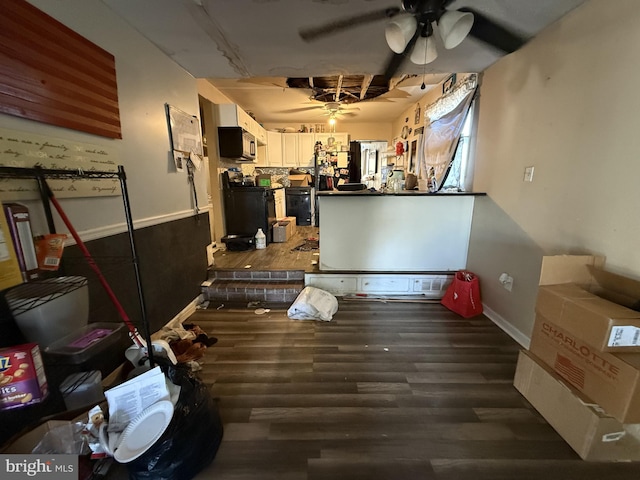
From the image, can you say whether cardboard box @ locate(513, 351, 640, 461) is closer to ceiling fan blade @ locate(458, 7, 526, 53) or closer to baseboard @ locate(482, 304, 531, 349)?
baseboard @ locate(482, 304, 531, 349)

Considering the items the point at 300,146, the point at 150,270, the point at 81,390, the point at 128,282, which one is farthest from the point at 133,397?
the point at 300,146

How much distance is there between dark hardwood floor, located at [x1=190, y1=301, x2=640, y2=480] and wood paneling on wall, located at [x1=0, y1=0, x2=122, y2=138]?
64.8 inches

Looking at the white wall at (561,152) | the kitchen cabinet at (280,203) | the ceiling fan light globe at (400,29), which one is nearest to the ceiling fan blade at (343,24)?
the ceiling fan light globe at (400,29)

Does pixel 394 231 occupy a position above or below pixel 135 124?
below

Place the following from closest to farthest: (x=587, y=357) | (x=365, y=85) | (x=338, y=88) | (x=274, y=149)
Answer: (x=587, y=357), (x=365, y=85), (x=338, y=88), (x=274, y=149)

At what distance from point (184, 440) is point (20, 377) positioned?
62cm

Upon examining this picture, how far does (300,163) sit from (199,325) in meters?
4.74

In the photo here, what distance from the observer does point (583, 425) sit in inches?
46.8

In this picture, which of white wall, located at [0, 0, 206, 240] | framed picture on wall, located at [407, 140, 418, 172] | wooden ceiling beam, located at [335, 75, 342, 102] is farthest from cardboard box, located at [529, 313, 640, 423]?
framed picture on wall, located at [407, 140, 418, 172]

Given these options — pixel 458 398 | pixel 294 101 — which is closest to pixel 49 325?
pixel 458 398

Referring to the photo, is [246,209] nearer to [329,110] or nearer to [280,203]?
[280,203]

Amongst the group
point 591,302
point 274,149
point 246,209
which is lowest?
point 591,302

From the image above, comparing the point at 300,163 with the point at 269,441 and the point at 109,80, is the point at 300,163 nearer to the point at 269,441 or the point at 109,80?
the point at 109,80

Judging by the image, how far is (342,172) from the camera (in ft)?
20.9
